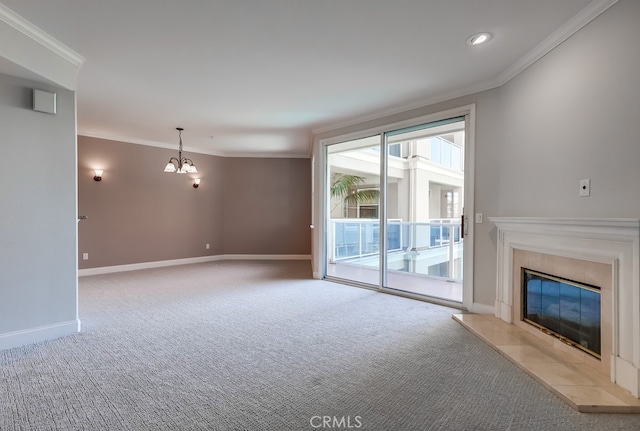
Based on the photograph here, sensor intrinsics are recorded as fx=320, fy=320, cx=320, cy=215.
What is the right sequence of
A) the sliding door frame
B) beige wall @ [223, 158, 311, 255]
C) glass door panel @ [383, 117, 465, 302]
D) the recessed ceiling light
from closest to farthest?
the recessed ceiling light, the sliding door frame, glass door panel @ [383, 117, 465, 302], beige wall @ [223, 158, 311, 255]

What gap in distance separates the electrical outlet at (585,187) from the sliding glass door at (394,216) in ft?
5.37

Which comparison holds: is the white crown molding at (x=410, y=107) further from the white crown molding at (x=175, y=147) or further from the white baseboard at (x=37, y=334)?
the white baseboard at (x=37, y=334)

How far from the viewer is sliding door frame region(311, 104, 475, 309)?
3.65m

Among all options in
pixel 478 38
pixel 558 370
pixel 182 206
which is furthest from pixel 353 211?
pixel 558 370

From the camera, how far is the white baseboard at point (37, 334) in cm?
266

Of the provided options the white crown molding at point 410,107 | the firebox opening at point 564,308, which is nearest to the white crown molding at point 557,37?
the white crown molding at point 410,107

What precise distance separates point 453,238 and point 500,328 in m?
2.77

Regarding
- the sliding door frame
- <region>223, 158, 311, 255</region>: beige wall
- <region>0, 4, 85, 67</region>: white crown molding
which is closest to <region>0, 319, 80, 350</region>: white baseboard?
<region>0, 4, 85, 67</region>: white crown molding

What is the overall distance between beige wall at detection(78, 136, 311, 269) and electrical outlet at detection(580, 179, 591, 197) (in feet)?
19.5

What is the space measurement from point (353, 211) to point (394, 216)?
2.99ft

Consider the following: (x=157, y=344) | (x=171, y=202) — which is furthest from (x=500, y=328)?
(x=171, y=202)

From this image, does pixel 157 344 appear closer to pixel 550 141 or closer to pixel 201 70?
pixel 201 70

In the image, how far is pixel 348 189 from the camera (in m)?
6.63

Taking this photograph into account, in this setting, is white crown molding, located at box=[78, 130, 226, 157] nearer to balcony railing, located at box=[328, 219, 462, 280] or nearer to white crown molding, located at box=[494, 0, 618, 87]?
balcony railing, located at box=[328, 219, 462, 280]
